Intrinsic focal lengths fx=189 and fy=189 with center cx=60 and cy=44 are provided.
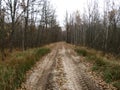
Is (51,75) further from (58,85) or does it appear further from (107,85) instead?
(107,85)

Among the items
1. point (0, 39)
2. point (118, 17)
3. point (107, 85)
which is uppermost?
point (118, 17)

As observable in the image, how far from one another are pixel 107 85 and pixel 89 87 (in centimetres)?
103

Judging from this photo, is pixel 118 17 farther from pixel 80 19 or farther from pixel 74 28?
pixel 74 28

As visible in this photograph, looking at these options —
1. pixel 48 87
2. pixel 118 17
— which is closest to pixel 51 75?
pixel 48 87

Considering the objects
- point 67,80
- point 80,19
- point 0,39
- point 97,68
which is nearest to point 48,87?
point 67,80

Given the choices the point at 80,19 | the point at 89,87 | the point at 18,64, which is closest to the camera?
the point at 89,87

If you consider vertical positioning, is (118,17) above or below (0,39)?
above

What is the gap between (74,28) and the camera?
7188 centimetres

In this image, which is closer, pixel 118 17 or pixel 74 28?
pixel 118 17

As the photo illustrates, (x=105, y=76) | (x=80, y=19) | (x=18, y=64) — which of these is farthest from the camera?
(x=80, y=19)

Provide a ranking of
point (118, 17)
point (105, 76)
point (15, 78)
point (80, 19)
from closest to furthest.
Result: point (15, 78), point (105, 76), point (118, 17), point (80, 19)

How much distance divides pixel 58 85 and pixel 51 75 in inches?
80.1

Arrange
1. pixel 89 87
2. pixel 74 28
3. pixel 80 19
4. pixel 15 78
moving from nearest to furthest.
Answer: pixel 89 87, pixel 15 78, pixel 80 19, pixel 74 28

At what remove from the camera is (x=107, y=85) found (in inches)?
355
